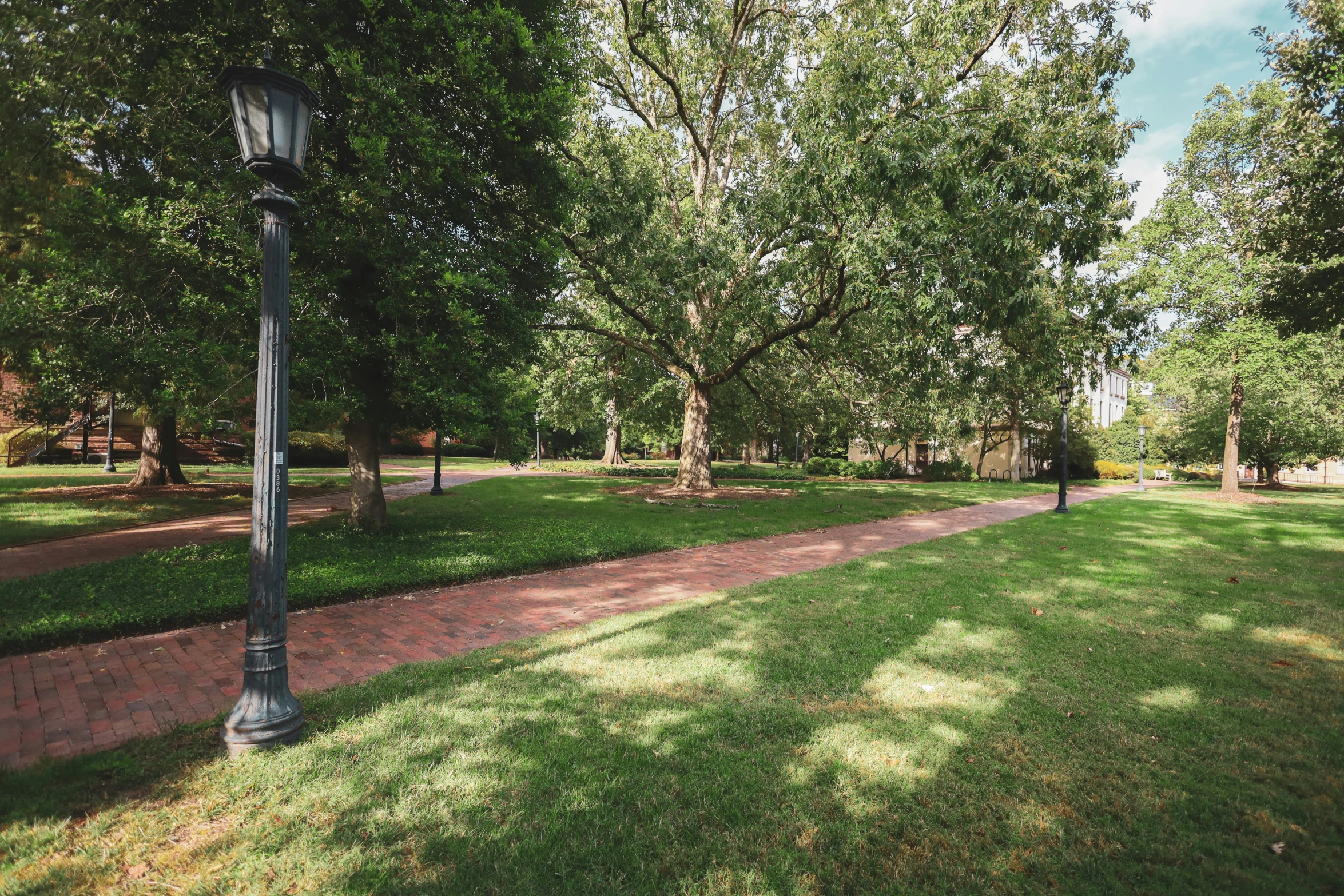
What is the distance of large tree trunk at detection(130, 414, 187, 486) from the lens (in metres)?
14.2

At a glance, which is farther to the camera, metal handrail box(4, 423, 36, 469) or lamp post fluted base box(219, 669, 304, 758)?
metal handrail box(4, 423, 36, 469)

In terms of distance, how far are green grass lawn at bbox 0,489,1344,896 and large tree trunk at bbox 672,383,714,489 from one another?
492 inches

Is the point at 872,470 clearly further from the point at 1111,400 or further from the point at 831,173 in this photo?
the point at 1111,400

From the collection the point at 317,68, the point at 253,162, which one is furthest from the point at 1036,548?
the point at 317,68

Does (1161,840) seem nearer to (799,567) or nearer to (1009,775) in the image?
(1009,775)

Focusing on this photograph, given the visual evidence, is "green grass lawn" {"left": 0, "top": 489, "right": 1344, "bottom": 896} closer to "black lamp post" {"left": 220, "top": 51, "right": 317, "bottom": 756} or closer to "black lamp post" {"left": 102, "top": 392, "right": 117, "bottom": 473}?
"black lamp post" {"left": 220, "top": 51, "right": 317, "bottom": 756}

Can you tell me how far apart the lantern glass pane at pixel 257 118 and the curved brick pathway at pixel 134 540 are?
6522 mm

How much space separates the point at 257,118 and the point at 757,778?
15.2 feet

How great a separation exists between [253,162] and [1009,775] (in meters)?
5.48

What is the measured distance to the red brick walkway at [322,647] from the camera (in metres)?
3.57

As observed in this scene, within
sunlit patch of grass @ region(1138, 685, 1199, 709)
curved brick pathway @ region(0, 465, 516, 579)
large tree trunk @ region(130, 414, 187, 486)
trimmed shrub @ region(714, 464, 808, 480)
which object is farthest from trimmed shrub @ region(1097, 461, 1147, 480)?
large tree trunk @ region(130, 414, 187, 486)

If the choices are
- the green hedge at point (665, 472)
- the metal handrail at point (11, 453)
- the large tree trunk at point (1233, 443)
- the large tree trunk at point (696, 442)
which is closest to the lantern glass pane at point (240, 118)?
the large tree trunk at point (696, 442)

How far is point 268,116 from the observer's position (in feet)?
10.8

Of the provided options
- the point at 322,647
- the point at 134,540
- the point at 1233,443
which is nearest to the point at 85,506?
the point at 134,540
